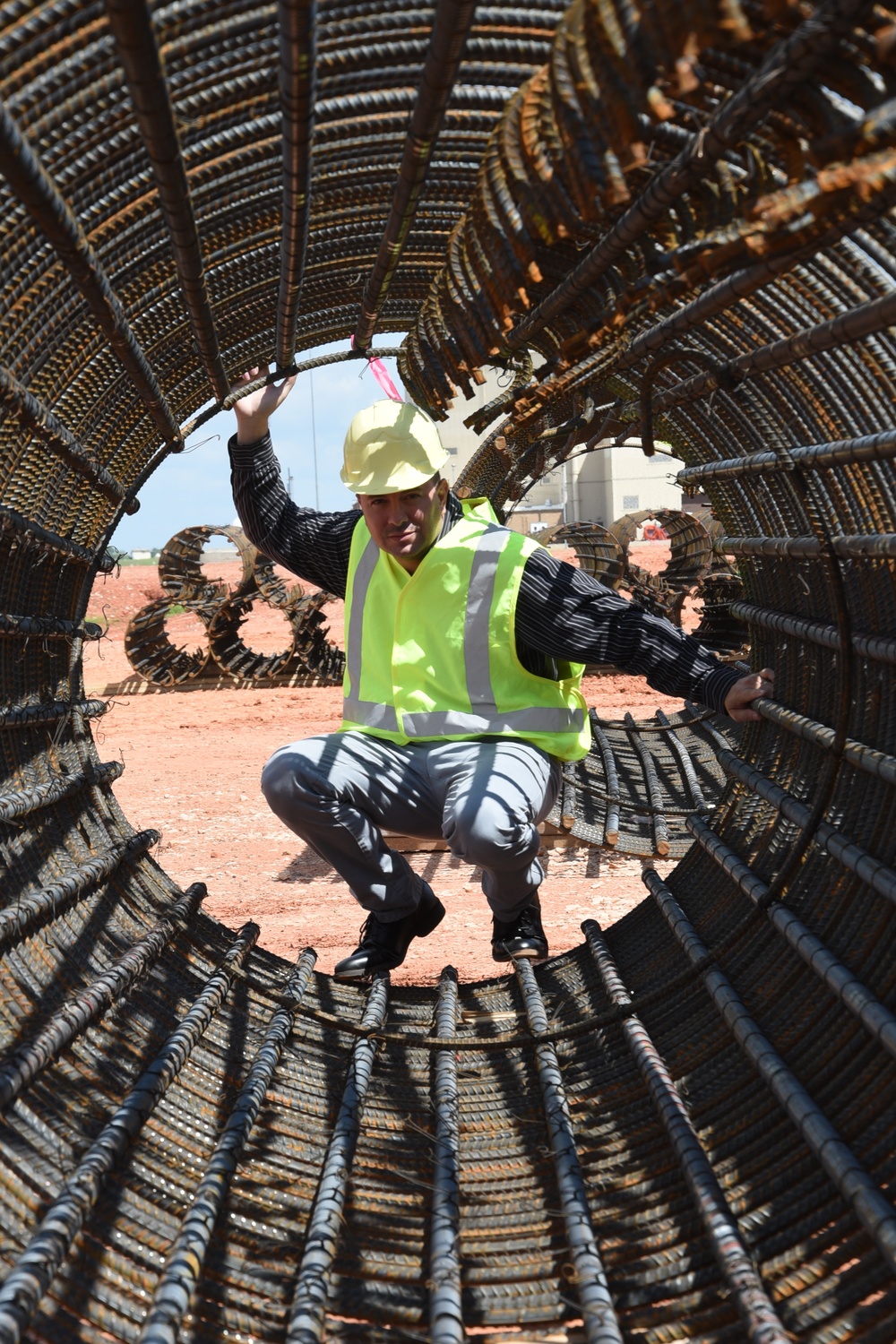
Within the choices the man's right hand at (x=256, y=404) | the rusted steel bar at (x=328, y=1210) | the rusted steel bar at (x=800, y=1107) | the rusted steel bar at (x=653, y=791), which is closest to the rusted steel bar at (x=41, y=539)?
the man's right hand at (x=256, y=404)

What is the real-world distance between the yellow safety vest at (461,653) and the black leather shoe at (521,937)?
1.76ft

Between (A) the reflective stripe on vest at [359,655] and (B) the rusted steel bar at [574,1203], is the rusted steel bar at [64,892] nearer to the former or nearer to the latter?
(A) the reflective stripe on vest at [359,655]

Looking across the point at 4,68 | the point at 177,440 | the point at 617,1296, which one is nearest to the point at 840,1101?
the point at 617,1296

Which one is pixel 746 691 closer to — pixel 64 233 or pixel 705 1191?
pixel 705 1191

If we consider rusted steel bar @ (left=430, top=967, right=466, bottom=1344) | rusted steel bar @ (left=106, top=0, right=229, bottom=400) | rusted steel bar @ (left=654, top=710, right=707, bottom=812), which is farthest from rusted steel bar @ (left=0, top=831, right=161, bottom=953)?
rusted steel bar @ (left=654, top=710, right=707, bottom=812)

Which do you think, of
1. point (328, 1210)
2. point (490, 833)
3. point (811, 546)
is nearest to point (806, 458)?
point (811, 546)

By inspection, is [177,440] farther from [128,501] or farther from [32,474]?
[32,474]

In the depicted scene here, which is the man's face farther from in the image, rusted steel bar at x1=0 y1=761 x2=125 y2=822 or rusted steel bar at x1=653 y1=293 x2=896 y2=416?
rusted steel bar at x1=0 y1=761 x2=125 y2=822

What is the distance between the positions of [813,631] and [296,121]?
193 centimetres

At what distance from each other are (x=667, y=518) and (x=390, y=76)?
13.3 meters

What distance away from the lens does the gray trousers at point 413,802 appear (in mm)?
3457

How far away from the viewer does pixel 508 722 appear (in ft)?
12.0

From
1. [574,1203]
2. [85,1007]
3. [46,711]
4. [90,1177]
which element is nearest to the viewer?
[90,1177]

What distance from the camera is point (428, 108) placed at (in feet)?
6.82
